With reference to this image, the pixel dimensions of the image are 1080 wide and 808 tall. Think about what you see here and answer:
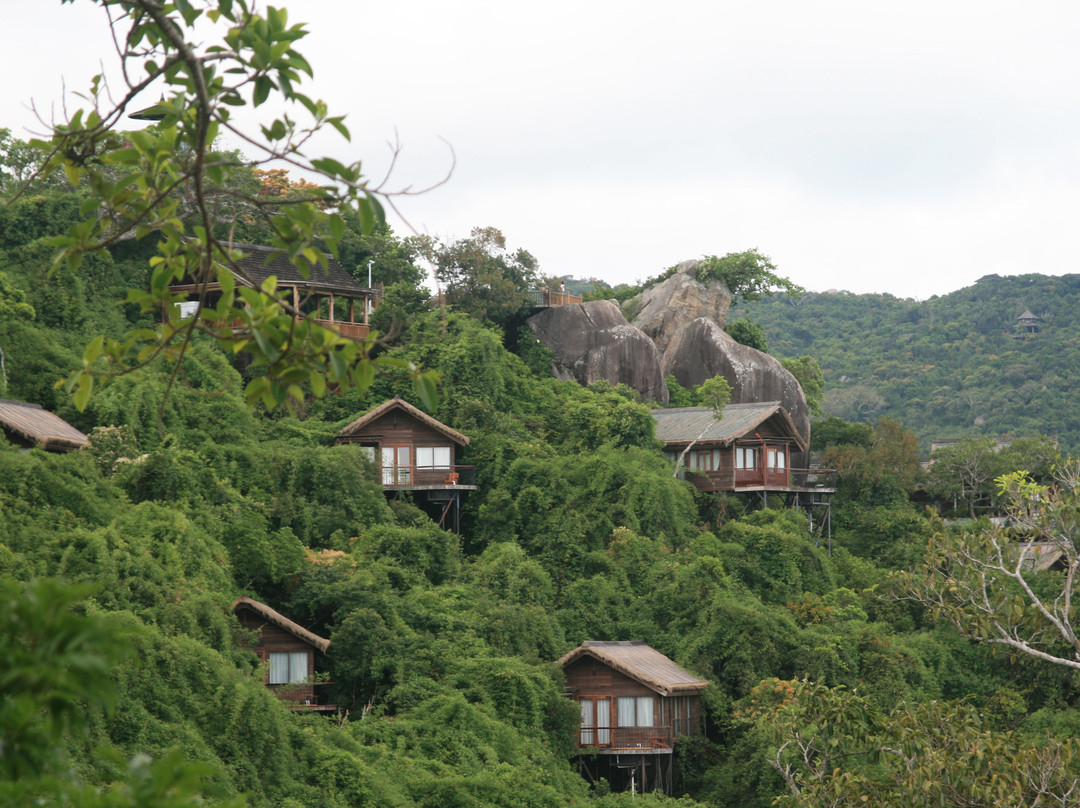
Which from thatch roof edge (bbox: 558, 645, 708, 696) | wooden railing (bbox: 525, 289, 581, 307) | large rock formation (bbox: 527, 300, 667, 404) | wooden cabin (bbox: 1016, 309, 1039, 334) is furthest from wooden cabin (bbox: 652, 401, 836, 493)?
wooden cabin (bbox: 1016, 309, 1039, 334)

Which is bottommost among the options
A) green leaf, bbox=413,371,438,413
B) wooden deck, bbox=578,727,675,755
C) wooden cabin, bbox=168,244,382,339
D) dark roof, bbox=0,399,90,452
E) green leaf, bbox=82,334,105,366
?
wooden deck, bbox=578,727,675,755

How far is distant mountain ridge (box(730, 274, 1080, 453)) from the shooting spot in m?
65.0

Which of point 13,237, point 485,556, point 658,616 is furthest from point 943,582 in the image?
point 13,237

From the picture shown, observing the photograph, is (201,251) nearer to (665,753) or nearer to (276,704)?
(276,704)

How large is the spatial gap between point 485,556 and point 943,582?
1226 centimetres

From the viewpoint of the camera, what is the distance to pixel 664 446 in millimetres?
33844

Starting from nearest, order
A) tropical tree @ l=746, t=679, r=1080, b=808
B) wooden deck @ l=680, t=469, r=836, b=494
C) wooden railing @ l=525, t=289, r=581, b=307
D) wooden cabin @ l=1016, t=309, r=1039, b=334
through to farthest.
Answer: tropical tree @ l=746, t=679, r=1080, b=808, wooden deck @ l=680, t=469, r=836, b=494, wooden railing @ l=525, t=289, r=581, b=307, wooden cabin @ l=1016, t=309, r=1039, b=334

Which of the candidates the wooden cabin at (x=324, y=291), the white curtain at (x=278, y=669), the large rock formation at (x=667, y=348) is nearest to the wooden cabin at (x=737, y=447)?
the large rock formation at (x=667, y=348)

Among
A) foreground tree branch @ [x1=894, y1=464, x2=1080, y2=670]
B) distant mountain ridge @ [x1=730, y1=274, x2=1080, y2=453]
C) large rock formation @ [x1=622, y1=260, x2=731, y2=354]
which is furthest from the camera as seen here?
distant mountain ridge @ [x1=730, y1=274, x2=1080, y2=453]

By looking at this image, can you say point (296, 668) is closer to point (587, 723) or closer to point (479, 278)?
point (587, 723)

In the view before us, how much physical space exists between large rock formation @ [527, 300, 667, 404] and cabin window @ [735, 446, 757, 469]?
496 cm

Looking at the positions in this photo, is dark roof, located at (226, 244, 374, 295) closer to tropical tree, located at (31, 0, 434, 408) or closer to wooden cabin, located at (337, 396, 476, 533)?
wooden cabin, located at (337, 396, 476, 533)

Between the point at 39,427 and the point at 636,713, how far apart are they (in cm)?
1308

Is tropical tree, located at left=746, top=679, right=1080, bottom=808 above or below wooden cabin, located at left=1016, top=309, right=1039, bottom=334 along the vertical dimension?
below
